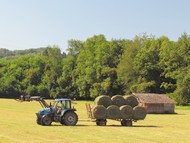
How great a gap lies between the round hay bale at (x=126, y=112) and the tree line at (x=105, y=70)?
4486cm

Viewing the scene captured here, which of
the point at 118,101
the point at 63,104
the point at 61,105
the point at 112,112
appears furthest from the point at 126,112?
the point at 61,105

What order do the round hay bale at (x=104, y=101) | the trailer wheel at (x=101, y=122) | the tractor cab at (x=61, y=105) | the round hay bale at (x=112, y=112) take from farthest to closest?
1. the round hay bale at (x=104, y=101)
2. the round hay bale at (x=112, y=112)
3. the trailer wheel at (x=101, y=122)
4. the tractor cab at (x=61, y=105)

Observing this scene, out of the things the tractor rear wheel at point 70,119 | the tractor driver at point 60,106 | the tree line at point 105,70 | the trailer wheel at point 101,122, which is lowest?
the trailer wheel at point 101,122

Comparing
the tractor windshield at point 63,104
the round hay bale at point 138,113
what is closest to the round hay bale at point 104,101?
the round hay bale at point 138,113

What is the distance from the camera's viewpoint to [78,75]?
105m

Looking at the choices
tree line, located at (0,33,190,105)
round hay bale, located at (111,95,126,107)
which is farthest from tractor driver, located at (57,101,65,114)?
tree line, located at (0,33,190,105)

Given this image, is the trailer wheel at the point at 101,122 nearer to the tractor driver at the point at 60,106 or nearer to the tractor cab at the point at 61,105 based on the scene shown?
the tractor cab at the point at 61,105

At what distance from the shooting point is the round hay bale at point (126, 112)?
1235 inches

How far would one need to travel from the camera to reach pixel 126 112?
3153 cm

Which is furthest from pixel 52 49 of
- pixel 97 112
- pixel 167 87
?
pixel 97 112

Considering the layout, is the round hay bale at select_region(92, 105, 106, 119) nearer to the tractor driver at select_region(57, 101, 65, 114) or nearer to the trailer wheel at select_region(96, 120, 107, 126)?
the trailer wheel at select_region(96, 120, 107, 126)

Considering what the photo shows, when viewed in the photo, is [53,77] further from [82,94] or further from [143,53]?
[143,53]

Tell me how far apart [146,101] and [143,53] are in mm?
30407

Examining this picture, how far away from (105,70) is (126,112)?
2429 inches
